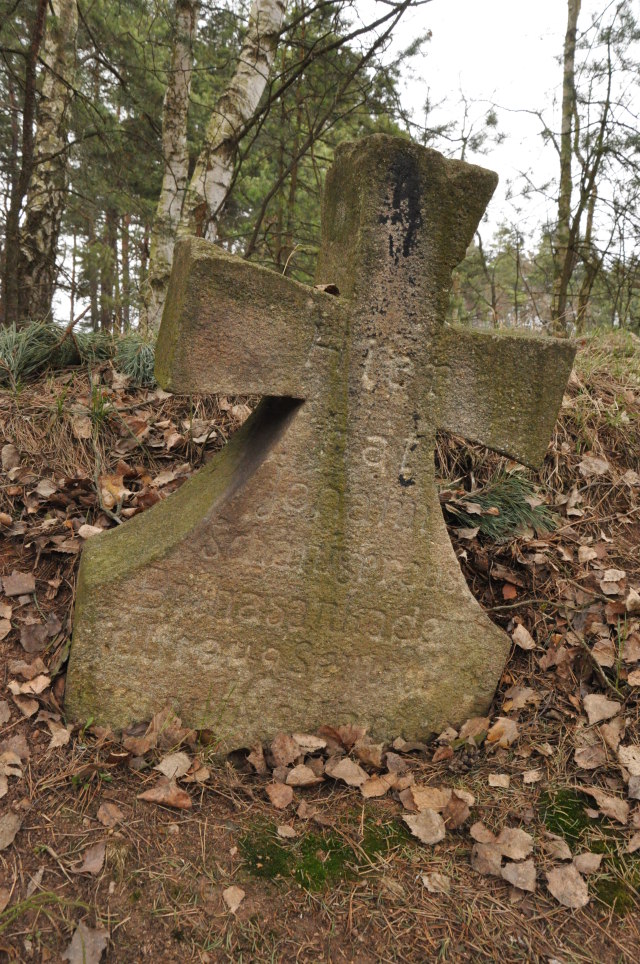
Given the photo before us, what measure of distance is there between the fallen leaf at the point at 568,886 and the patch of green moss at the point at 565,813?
0.12m

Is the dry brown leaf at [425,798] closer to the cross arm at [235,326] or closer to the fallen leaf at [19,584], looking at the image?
the cross arm at [235,326]

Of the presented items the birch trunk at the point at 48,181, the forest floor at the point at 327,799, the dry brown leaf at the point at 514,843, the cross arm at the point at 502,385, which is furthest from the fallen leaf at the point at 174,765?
the birch trunk at the point at 48,181

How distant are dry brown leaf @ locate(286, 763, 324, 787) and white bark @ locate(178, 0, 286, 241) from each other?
4.67 m

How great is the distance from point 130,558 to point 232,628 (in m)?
0.43

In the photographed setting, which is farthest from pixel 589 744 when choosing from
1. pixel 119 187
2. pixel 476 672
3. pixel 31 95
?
pixel 119 187

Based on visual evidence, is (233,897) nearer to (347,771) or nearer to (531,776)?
(347,771)

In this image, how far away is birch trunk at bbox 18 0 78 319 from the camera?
448 cm

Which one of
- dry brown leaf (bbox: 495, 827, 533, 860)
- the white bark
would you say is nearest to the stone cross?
dry brown leaf (bbox: 495, 827, 533, 860)

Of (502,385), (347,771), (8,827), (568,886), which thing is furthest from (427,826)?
(502,385)

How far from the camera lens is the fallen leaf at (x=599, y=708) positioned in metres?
2.28

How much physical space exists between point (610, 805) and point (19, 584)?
7.49ft

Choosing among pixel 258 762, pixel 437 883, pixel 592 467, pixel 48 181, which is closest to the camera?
pixel 437 883

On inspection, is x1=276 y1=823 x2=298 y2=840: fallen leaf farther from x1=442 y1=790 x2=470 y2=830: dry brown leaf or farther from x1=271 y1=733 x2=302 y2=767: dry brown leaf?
x1=442 y1=790 x2=470 y2=830: dry brown leaf

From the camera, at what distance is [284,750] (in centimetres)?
212
